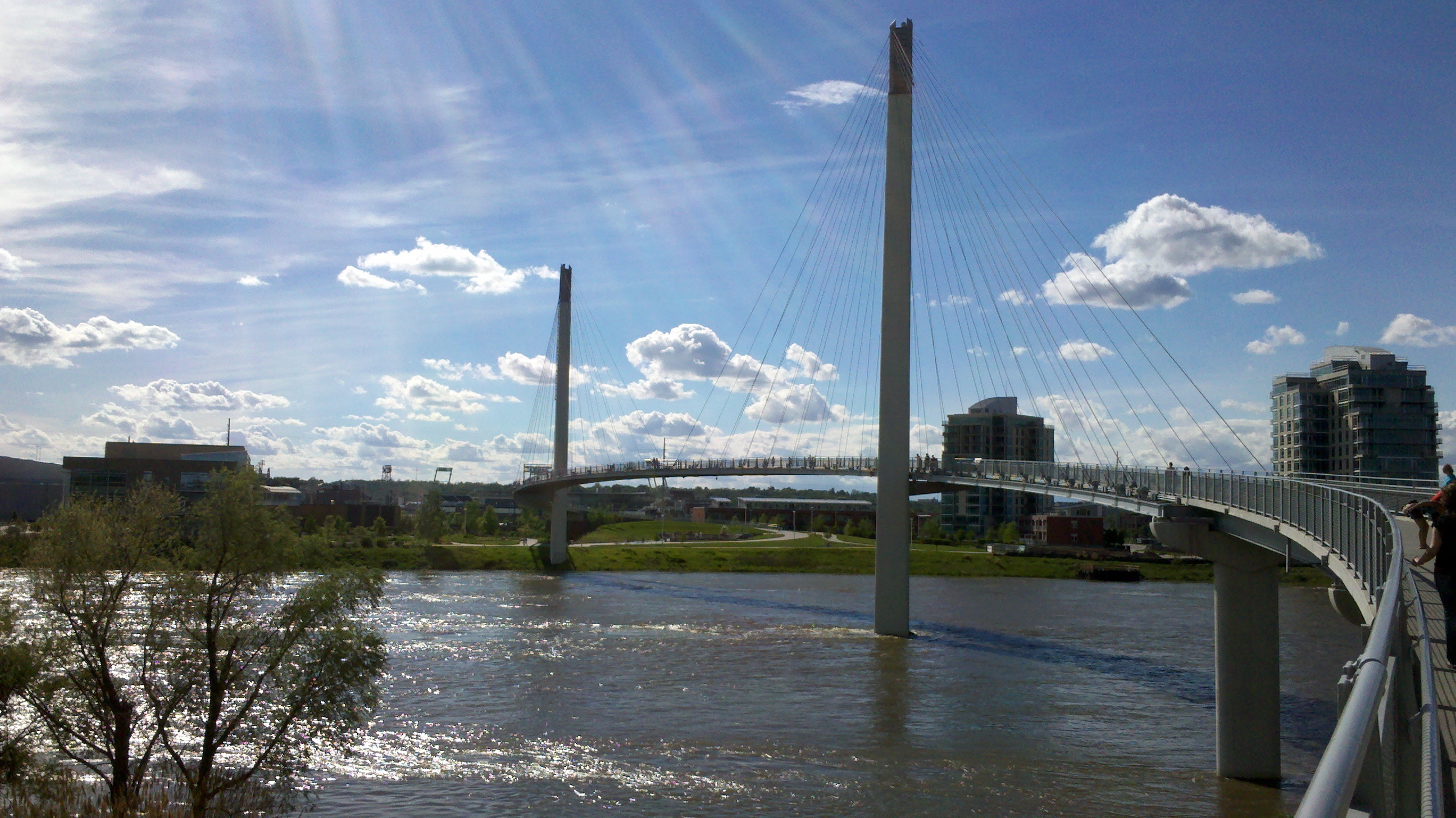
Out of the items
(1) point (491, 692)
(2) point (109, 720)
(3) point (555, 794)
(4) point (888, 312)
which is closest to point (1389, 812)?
(3) point (555, 794)

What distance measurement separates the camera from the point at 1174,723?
21.4m

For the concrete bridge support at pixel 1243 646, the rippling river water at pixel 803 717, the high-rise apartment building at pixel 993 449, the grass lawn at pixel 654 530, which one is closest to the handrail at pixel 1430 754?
the rippling river water at pixel 803 717

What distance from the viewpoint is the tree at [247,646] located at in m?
15.7

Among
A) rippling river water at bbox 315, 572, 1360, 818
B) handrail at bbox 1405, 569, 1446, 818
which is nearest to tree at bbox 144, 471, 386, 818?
rippling river water at bbox 315, 572, 1360, 818

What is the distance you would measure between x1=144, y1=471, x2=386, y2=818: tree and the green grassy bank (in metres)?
49.4

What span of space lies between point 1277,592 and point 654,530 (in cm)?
8288

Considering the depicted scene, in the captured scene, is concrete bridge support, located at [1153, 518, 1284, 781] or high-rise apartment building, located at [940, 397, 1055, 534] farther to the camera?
high-rise apartment building, located at [940, 397, 1055, 534]

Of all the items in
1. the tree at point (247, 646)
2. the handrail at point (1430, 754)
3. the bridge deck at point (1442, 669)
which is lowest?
the tree at point (247, 646)

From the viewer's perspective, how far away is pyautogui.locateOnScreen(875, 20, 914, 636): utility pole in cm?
3494

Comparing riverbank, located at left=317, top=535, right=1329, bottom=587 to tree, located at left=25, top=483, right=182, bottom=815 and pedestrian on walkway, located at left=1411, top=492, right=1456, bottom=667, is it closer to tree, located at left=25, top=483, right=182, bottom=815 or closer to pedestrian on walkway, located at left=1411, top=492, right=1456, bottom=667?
tree, located at left=25, top=483, right=182, bottom=815

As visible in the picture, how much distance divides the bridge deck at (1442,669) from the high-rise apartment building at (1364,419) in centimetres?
8045

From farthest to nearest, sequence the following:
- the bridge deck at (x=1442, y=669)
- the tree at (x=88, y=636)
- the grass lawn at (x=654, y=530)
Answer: the grass lawn at (x=654, y=530) < the tree at (x=88, y=636) < the bridge deck at (x=1442, y=669)

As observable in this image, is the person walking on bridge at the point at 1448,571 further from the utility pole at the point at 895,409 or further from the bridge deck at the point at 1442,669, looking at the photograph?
the utility pole at the point at 895,409

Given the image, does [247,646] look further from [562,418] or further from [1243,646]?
[562,418]
